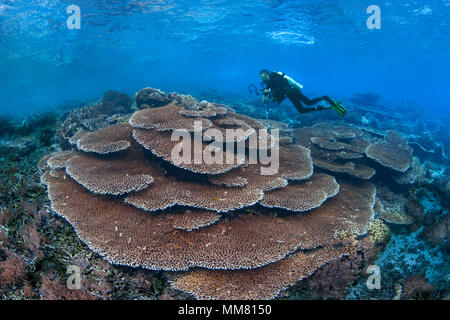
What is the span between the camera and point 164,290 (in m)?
3.64

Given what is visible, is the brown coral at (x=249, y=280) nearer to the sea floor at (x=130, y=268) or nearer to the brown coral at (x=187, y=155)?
the sea floor at (x=130, y=268)

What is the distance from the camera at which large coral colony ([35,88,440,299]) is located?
382 centimetres

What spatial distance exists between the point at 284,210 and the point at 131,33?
34.5 metres

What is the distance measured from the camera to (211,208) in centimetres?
450

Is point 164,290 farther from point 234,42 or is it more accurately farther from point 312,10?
point 234,42

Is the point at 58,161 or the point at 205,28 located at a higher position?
the point at 205,28
